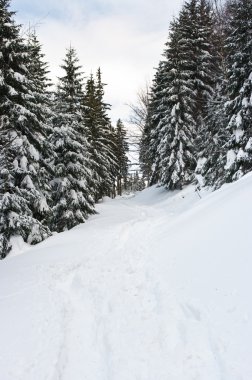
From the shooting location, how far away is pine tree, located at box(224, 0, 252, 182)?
48.9ft

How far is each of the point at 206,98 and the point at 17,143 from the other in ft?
62.5

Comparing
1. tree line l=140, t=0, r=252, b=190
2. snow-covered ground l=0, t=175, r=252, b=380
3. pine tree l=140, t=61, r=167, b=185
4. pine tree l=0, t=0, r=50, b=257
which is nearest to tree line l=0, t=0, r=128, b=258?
pine tree l=0, t=0, r=50, b=257

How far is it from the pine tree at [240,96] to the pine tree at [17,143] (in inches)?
321

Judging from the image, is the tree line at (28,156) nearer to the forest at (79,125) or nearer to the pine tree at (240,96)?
the forest at (79,125)

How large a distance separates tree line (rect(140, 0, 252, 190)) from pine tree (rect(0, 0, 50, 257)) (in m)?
8.23

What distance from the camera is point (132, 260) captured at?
A: 339 inches

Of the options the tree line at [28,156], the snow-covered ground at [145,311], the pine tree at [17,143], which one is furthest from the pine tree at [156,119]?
the snow-covered ground at [145,311]

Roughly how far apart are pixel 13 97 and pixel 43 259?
631 cm

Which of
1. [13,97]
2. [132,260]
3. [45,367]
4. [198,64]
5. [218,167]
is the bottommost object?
[45,367]

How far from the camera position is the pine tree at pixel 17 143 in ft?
38.5

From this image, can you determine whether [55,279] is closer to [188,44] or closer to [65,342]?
[65,342]

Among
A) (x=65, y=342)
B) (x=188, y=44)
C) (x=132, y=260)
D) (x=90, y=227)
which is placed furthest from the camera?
(x=188, y=44)

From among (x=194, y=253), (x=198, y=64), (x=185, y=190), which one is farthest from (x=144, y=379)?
(x=198, y=64)

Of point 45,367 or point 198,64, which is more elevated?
point 198,64
